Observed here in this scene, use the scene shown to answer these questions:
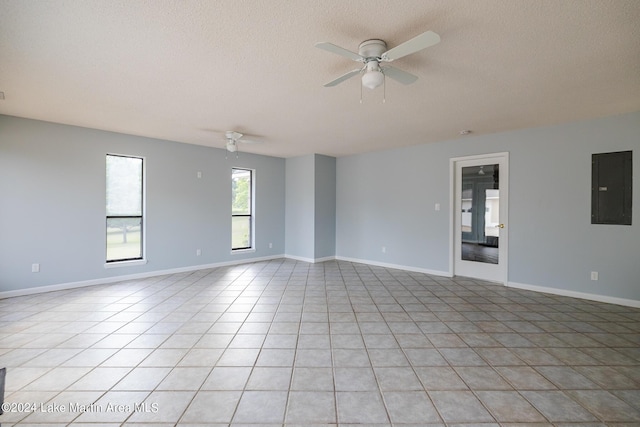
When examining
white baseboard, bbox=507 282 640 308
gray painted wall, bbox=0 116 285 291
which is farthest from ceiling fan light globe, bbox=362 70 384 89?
gray painted wall, bbox=0 116 285 291

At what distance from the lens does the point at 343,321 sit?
3.22 meters

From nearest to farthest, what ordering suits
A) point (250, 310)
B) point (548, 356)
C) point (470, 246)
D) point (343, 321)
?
point (548, 356)
point (343, 321)
point (250, 310)
point (470, 246)

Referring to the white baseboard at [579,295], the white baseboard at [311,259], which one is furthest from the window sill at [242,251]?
the white baseboard at [579,295]

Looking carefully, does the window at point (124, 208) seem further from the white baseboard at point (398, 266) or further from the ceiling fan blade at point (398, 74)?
the ceiling fan blade at point (398, 74)

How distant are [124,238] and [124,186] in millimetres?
920

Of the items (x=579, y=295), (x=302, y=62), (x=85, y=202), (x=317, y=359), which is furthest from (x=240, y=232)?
(x=579, y=295)

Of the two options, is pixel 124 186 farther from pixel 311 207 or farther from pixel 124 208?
pixel 311 207

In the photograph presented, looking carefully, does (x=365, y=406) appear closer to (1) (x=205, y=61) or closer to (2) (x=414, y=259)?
(1) (x=205, y=61)

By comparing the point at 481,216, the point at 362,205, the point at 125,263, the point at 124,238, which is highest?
the point at 362,205

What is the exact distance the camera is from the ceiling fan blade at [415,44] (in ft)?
5.95

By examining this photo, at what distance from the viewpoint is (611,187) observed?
3.87m

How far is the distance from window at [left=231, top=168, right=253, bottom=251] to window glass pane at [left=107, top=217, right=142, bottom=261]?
184 centimetres

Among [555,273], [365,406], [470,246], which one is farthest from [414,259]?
[365,406]

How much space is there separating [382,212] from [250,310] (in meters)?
3.77
